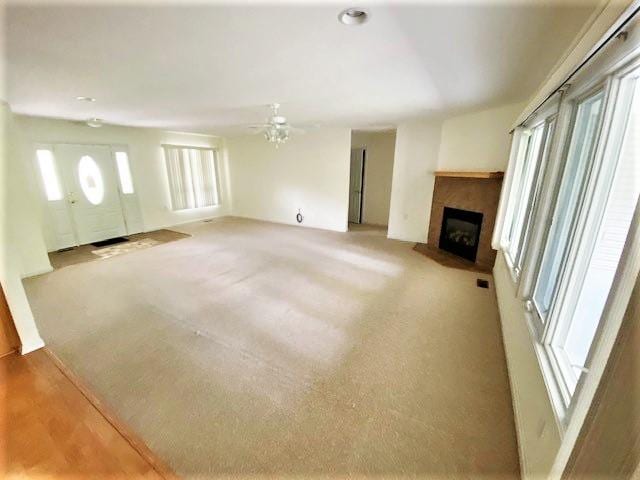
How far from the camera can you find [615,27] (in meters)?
0.99

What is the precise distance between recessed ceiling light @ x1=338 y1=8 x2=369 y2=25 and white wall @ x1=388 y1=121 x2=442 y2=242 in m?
3.83

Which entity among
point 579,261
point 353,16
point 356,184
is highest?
point 353,16

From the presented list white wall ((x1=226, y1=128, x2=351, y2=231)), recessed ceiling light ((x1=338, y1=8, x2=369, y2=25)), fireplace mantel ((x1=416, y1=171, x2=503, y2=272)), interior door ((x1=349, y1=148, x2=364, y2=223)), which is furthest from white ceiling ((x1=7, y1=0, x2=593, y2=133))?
→ interior door ((x1=349, y1=148, x2=364, y2=223))

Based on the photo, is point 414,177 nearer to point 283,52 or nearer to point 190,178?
point 283,52

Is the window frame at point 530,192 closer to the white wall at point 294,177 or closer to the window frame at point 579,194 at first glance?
the window frame at point 579,194

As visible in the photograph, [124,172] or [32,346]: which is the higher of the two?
[124,172]

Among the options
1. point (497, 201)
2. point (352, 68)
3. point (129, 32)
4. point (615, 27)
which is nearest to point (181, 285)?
point (129, 32)

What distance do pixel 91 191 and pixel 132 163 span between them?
100 centimetres

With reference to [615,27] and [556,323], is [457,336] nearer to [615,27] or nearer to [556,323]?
[556,323]

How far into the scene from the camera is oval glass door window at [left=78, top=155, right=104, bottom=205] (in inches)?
194

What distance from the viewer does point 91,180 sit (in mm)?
5074

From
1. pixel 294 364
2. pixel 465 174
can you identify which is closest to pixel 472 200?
pixel 465 174

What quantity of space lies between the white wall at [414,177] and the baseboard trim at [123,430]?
5.01 meters

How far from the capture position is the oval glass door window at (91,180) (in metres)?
4.93
